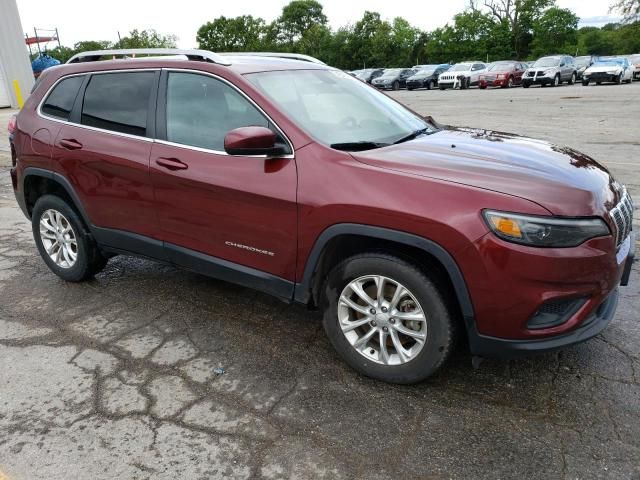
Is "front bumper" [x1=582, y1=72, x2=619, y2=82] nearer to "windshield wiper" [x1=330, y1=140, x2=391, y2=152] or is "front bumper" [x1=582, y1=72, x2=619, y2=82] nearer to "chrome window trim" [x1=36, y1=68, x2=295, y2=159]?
"windshield wiper" [x1=330, y1=140, x2=391, y2=152]

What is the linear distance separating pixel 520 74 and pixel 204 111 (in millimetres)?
33561

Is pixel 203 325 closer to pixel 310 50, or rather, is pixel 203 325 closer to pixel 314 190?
pixel 314 190

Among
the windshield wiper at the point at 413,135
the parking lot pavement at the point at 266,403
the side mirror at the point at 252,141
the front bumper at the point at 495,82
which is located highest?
the side mirror at the point at 252,141

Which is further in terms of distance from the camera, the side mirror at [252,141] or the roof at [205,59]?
the roof at [205,59]

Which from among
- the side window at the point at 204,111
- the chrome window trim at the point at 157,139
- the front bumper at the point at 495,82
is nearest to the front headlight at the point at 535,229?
the chrome window trim at the point at 157,139

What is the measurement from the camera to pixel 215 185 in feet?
10.8

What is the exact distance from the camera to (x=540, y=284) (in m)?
2.50

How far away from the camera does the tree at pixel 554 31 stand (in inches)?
2346

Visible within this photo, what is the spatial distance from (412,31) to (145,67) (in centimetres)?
6772

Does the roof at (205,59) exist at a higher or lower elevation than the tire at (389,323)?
higher

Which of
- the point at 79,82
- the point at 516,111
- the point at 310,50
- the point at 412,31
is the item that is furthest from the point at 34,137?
the point at 310,50

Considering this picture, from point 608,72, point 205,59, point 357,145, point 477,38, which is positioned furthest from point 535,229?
point 477,38

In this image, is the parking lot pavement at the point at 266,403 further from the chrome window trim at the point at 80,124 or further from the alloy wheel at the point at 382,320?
the chrome window trim at the point at 80,124

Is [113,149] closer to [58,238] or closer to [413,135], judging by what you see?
[58,238]
